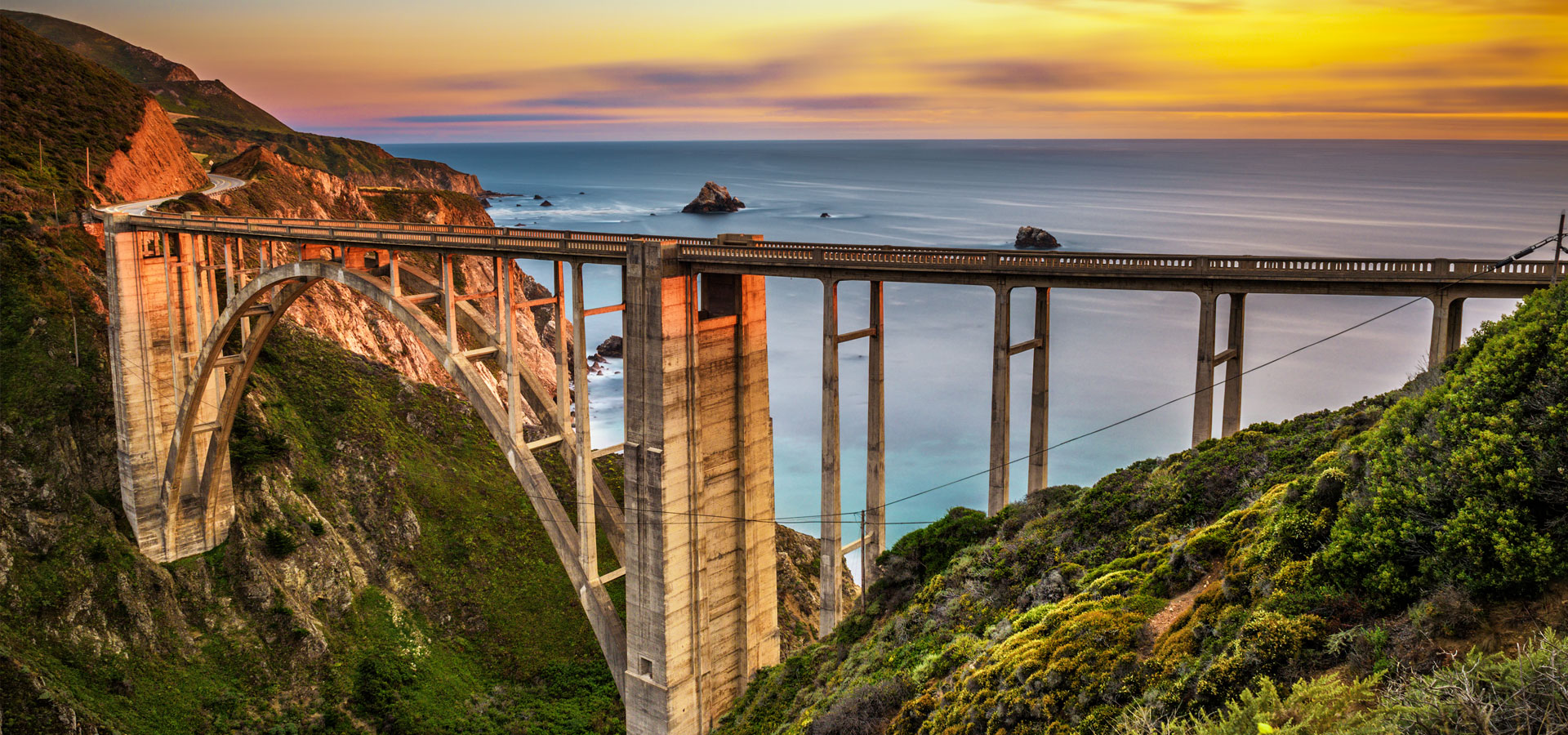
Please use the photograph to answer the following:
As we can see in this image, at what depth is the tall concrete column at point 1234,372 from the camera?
20.1m

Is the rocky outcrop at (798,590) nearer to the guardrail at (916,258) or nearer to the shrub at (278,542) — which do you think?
the shrub at (278,542)

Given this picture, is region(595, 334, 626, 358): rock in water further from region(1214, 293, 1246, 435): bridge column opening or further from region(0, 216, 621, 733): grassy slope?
region(1214, 293, 1246, 435): bridge column opening

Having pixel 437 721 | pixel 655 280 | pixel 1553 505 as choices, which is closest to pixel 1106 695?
pixel 1553 505

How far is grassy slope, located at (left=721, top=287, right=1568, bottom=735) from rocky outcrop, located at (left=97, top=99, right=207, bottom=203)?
5150 centimetres

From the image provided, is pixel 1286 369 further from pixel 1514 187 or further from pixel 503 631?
pixel 1514 187

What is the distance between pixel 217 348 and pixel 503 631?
14.7 m

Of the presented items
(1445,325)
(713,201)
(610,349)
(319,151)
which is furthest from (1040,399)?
(713,201)

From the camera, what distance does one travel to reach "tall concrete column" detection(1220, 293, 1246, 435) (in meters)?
20.1

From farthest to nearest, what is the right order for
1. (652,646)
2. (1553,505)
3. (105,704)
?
(105,704)
(652,646)
(1553,505)

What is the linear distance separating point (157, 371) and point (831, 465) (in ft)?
91.6

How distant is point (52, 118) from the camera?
5441 cm

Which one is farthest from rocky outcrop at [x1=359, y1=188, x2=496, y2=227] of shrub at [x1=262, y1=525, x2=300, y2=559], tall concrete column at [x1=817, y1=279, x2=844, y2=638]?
tall concrete column at [x1=817, y1=279, x2=844, y2=638]

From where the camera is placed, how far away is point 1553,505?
11148mm

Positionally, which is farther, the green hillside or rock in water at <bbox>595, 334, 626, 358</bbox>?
the green hillside
